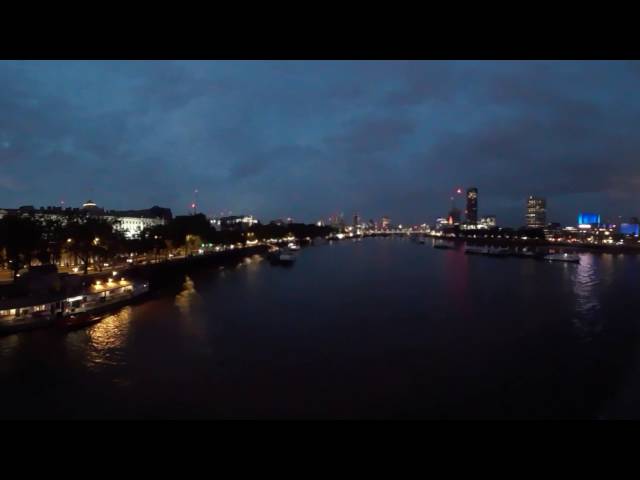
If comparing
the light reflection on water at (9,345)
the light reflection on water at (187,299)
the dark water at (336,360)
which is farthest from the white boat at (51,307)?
the light reflection on water at (187,299)

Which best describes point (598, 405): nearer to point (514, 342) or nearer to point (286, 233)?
point (514, 342)

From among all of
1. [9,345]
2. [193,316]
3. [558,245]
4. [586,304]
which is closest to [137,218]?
[193,316]

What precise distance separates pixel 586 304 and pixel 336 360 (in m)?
9.73

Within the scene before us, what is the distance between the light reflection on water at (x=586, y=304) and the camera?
9253 millimetres

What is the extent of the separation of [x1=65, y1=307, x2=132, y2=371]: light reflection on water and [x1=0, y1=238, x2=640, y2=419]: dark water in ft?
0.12

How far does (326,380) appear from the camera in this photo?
5.76 meters

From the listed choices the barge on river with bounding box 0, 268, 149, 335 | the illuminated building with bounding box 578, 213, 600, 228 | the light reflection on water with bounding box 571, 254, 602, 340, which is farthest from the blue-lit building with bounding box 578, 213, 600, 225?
the barge on river with bounding box 0, 268, 149, 335

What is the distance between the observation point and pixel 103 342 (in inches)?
300

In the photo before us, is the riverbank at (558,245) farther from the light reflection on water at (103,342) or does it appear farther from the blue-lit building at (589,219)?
the light reflection on water at (103,342)

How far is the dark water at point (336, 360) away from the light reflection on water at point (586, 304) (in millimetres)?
104

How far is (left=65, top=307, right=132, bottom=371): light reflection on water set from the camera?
6.54m

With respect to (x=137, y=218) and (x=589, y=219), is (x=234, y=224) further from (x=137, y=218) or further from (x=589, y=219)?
(x=589, y=219)

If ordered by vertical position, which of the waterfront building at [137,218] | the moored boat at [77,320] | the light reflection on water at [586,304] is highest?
the waterfront building at [137,218]
